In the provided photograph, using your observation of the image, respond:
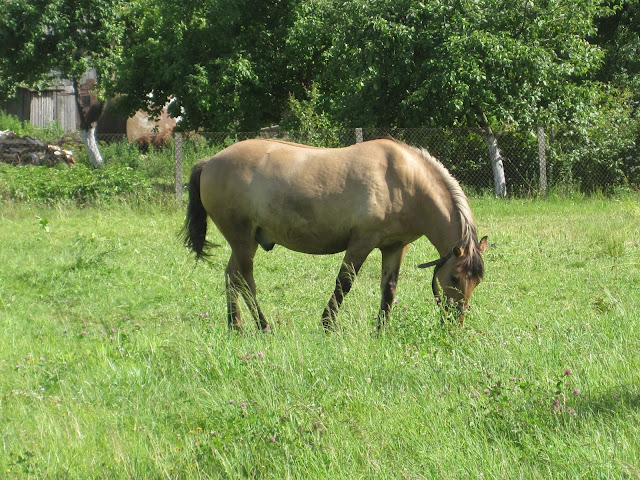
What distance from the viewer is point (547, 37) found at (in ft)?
51.5

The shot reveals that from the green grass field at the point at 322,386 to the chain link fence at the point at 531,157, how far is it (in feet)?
24.2

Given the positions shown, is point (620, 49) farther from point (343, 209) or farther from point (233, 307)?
point (233, 307)

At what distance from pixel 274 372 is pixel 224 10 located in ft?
55.5

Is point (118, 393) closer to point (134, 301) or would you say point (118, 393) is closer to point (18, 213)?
point (134, 301)

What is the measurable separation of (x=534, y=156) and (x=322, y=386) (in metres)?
12.4

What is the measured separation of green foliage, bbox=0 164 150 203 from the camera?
14.3m

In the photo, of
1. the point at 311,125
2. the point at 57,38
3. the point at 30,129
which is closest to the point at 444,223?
the point at 311,125

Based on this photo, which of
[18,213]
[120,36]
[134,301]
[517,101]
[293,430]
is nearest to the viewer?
[293,430]

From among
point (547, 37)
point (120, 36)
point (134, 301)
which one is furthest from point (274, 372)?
point (120, 36)

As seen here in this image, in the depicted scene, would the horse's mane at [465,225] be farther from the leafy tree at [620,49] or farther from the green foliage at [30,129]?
the green foliage at [30,129]

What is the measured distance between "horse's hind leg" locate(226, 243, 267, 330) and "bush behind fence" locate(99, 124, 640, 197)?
8297mm

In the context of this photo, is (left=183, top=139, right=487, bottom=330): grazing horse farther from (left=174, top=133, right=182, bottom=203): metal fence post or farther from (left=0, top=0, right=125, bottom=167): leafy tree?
(left=0, top=0, right=125, bottom=167): leafy tree

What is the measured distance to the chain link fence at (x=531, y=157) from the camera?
14984mm

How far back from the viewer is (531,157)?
50.4 ft
